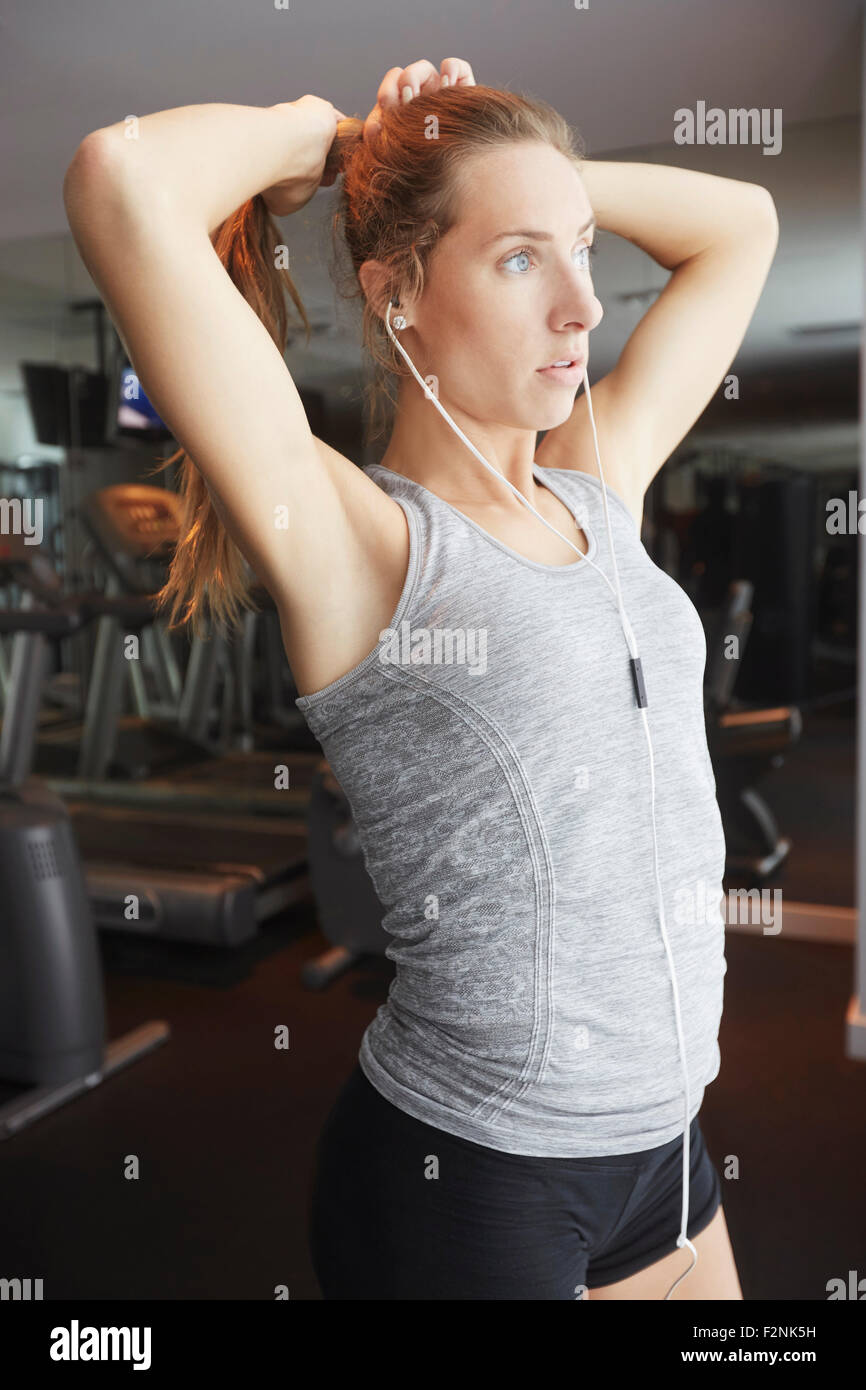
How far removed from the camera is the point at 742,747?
14.0ft

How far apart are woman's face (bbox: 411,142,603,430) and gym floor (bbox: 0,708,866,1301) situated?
6.18 ft

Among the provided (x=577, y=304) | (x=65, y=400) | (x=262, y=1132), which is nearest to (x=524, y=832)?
(x=577, y=304)

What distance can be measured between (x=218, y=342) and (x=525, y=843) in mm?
421

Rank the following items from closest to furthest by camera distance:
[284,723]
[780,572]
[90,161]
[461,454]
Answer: [90,161] < [461,454] < [780,572] < [284,723]

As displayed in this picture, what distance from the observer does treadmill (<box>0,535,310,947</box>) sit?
364 centimetres

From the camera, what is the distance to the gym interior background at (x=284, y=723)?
2.54m

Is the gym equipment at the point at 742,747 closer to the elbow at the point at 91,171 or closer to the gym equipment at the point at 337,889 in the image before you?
the gym equipment at the point at 337,889

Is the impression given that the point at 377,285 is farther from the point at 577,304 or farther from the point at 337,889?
the point at 337,889

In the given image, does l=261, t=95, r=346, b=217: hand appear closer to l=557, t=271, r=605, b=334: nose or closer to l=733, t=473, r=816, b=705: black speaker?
l=557, t=271, r=605, b=334: nose

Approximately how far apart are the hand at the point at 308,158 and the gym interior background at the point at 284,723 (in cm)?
15

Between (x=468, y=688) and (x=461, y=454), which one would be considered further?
(x=461, y=454)

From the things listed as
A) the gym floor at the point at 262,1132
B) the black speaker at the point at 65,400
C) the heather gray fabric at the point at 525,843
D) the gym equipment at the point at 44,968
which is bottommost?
the gym floor at the point at 262,1132

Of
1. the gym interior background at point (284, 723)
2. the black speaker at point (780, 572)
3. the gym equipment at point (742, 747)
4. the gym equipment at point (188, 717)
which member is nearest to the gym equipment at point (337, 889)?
the gym interior background at point (284, 723)
